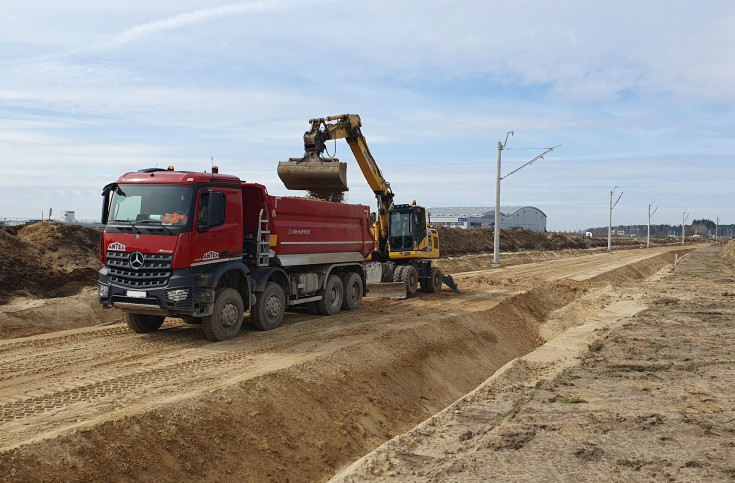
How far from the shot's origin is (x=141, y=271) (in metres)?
10.3

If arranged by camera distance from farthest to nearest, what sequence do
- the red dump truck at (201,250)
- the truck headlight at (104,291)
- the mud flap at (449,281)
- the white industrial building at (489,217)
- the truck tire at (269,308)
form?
the white industrial building at (489,217) < the mud flap at (449,281) < the truck tire at (269,308) < the truck headlight at (104,291) < the red dump truck at (201,250)

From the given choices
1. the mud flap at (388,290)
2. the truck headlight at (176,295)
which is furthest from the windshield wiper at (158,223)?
the mud flap at (388,290)

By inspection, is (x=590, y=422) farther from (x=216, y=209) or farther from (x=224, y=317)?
(x=216, y=209)

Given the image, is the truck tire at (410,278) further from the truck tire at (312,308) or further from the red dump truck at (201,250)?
the red dump truck at (201,250)

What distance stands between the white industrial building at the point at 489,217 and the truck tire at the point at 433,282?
295 ft

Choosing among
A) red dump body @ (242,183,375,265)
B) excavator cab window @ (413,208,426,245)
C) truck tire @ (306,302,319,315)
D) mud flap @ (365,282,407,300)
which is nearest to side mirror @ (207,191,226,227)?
red dump body @ (242,183,375,265)

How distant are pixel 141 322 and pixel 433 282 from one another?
37.8 ft

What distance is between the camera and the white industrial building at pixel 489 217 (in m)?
116

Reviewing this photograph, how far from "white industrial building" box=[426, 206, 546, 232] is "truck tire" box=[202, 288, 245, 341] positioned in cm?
10059

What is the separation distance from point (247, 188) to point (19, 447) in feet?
23.0

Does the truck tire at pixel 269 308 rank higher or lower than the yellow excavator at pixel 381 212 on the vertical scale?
lower

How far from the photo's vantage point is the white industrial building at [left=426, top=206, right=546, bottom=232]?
4577 inches

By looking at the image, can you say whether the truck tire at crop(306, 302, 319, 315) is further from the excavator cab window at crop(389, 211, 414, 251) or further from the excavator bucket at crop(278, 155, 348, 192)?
the excavator cab window at crop(389, 211, 414, 251)

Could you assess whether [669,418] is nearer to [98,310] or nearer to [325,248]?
[325,248]
